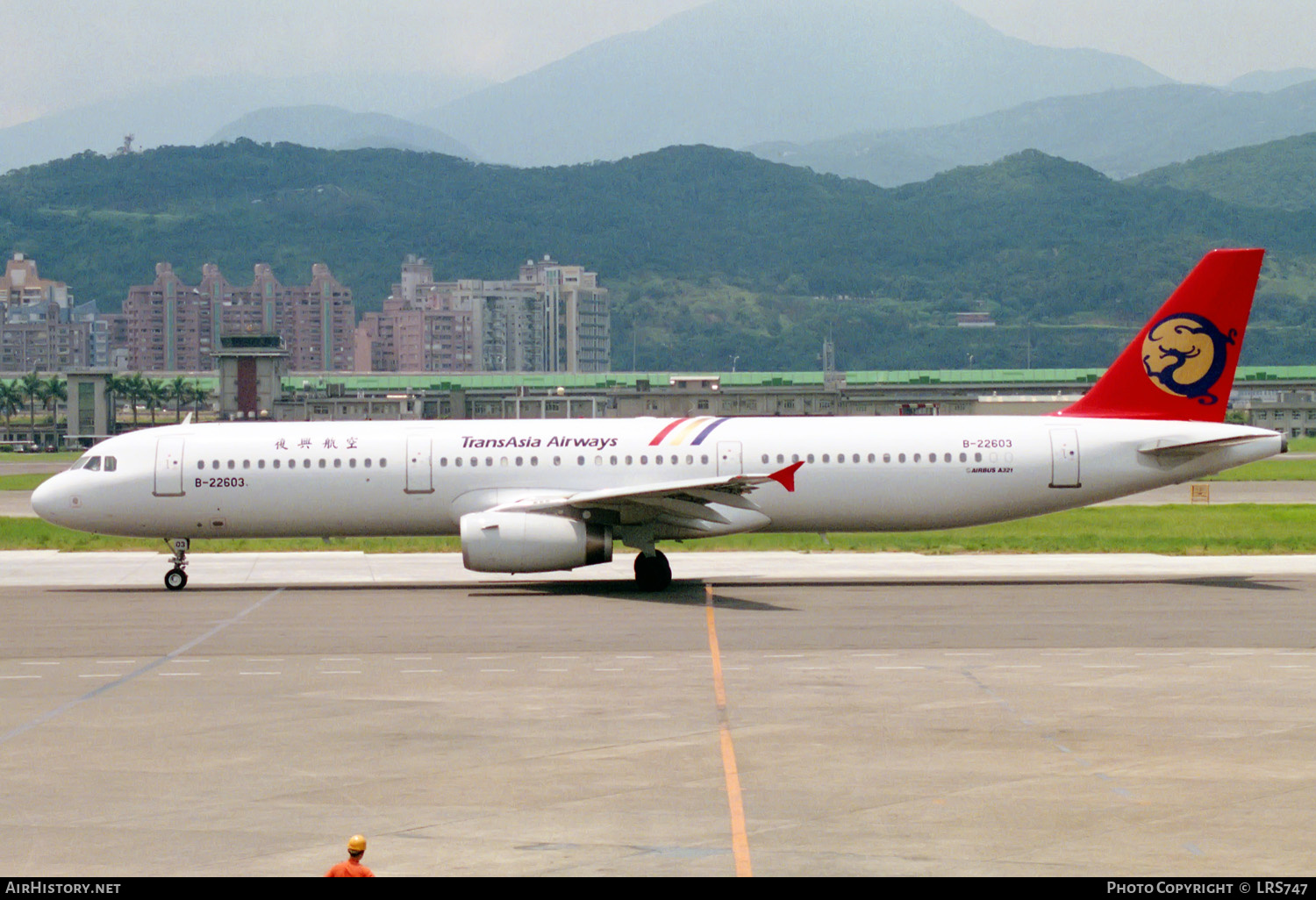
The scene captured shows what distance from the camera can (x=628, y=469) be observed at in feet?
114

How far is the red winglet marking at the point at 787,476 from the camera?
3173 cm

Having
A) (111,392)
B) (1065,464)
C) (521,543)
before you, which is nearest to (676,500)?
(521,543)

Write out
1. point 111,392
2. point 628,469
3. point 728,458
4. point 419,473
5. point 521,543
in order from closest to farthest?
point 521,543 → point 419,473 → point 628,469 → point 728,458 → point 111,392

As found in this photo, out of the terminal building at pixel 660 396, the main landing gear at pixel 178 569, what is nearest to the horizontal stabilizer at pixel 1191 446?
the main landing gear at pixel 178 569

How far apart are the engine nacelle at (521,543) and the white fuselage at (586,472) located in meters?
2.54

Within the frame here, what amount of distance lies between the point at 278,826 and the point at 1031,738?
849cm

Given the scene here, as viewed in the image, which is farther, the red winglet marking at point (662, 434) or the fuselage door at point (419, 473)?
the red winglet marking at point (662, 434)

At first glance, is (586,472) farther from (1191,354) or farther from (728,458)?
(1191,354)

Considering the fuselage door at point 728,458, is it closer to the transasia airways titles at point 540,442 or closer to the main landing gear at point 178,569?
the transasia airways titles at point 540,442

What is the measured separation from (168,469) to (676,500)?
39.4ft

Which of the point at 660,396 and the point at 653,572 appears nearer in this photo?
the point at 653,572

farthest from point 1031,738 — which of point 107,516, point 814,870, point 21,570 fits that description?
point 21,570

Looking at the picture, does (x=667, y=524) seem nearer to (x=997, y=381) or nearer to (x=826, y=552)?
(x=826, y=552)

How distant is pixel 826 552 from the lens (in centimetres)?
4253
